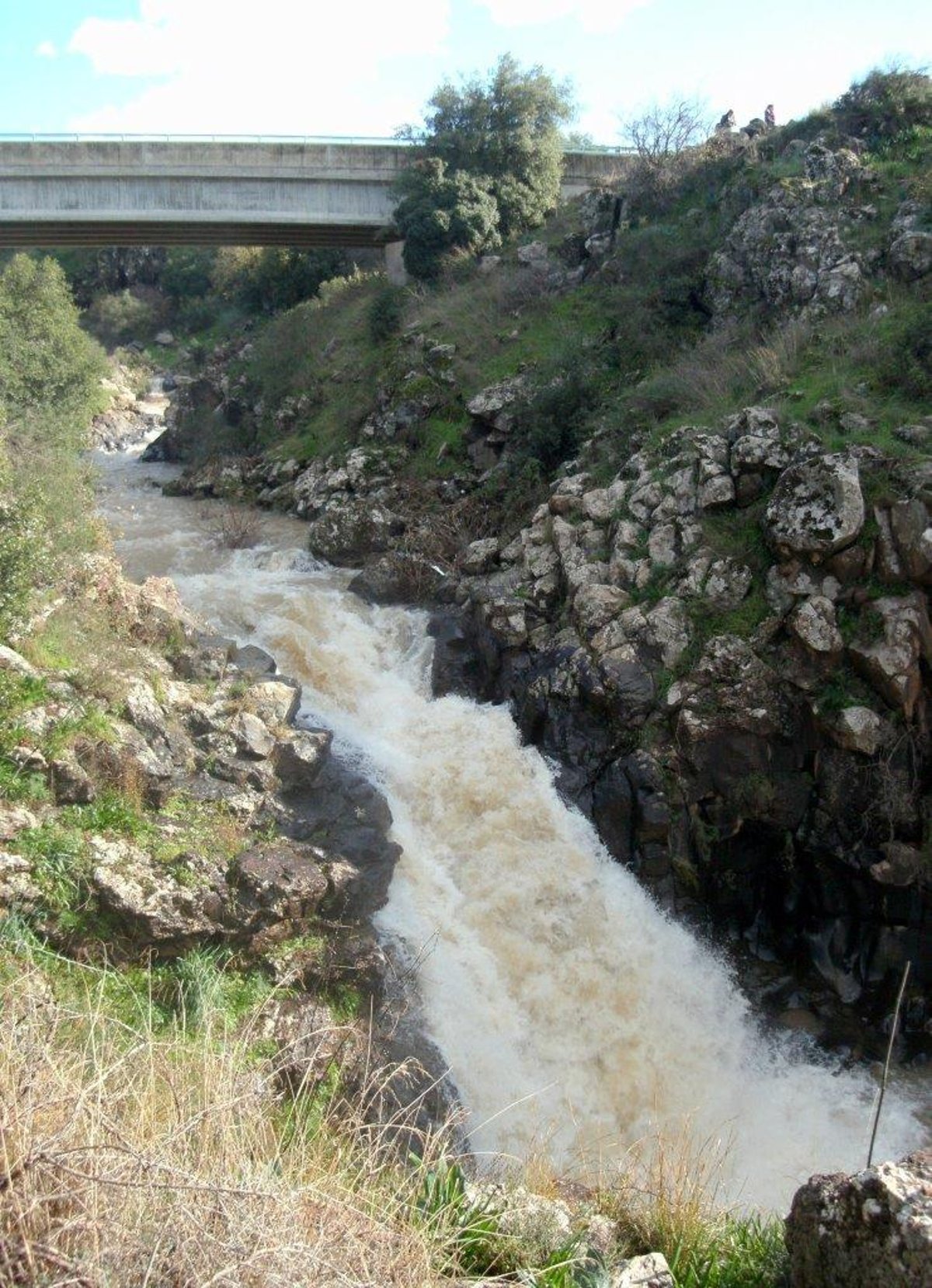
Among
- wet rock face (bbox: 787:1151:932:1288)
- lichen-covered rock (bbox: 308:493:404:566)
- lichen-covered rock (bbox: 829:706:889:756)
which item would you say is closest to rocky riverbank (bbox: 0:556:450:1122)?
wet rock face (bbox: 787:1151:932:1288)

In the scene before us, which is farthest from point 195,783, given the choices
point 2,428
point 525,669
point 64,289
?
point 64,289

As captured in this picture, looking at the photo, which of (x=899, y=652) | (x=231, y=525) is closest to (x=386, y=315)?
(x=231, y=525)

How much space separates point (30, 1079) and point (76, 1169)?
1.65 feet

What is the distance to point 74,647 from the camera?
10.9m

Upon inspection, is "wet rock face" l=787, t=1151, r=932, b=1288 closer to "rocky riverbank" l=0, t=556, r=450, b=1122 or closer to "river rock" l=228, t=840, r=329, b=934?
"rocky riverbank" l=0, t=556, r=450, b=1122

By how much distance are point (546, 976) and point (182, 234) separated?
24.9 m

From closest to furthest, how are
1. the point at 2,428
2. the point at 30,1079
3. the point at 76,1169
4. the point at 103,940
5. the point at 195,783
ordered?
the point at 76,1169, the point at 30,1079, the point at 103,940, the point at 195,783, the point at 2,428

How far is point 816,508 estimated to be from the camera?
11531 mm

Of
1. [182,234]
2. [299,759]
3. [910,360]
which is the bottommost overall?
[299,759]

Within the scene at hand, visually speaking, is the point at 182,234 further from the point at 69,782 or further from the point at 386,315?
the point at 69,782

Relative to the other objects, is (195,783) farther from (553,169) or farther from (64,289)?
(553,169)

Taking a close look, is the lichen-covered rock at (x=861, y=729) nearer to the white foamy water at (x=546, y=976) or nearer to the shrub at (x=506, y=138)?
the white foamy water at (x=546, y=976)

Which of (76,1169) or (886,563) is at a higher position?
(886,563)

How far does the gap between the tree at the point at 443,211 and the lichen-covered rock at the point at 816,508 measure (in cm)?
1779
